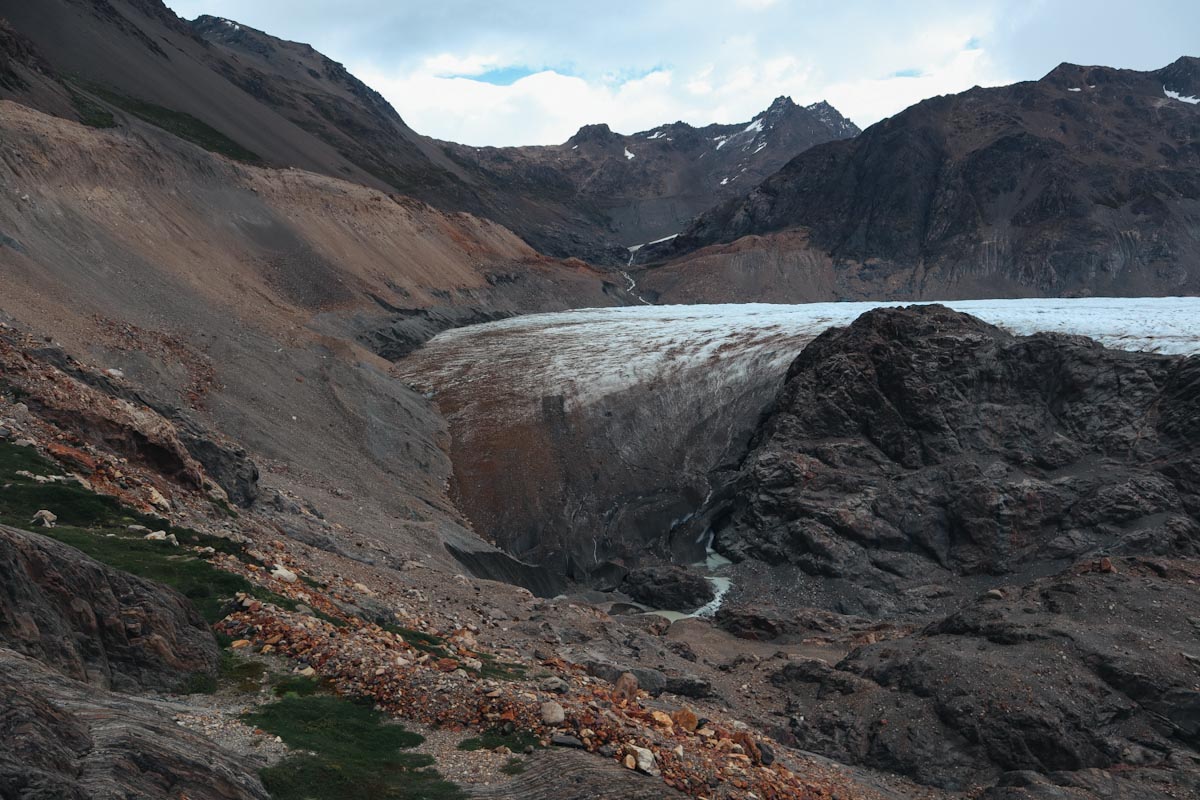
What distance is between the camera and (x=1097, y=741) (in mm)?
20844

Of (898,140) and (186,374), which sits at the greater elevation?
(898,140)

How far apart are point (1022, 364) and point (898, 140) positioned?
131791 mm

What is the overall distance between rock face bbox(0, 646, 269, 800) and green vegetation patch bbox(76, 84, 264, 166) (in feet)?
327

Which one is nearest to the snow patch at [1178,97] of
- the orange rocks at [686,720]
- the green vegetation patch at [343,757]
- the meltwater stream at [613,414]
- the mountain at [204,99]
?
the mountain at [204,99]

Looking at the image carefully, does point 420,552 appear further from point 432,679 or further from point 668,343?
point 668,343

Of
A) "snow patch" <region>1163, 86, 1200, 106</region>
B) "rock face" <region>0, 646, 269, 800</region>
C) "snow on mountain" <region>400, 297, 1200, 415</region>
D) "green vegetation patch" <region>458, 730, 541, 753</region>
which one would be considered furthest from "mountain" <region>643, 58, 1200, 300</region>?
"rock face" <region>0, 646, 269, 800</region>

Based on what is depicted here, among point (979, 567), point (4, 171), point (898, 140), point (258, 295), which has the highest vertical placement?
point (898, 140)

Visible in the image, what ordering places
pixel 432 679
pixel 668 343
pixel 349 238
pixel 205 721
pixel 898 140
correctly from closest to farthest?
1. pixel 205 721
2. pixel 432 679
3. pixel 668 343
4. pixel 349 238
5. pixel 898 140

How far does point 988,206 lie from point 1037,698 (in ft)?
485

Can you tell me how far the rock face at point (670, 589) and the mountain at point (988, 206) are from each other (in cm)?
10163

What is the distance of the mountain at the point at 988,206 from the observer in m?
136

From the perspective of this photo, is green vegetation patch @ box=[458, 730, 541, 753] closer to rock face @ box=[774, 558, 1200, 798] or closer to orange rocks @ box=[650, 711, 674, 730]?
orange rocks @ box=[650, 711, 674, 730]

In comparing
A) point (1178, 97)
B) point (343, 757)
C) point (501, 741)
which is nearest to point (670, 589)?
point (501, 741)

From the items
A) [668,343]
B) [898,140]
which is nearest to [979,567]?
[668,343]
